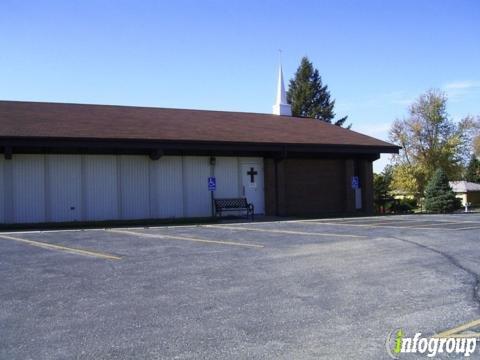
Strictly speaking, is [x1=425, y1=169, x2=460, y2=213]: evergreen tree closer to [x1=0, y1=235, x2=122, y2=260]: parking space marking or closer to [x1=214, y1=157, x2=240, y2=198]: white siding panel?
[x1=214, y1=157, x2=240, y2=198]: white siding panel

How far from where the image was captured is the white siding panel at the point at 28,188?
21125mm

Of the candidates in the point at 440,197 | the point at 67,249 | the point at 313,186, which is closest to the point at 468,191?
the point at 440,197

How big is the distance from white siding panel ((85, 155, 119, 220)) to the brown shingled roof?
1404mm

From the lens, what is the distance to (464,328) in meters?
6.09

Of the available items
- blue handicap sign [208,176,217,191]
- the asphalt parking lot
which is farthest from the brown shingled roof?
the asphalt parking lot

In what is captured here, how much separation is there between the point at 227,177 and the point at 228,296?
17285 millimetres

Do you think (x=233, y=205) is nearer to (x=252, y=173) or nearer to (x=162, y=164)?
(x=252, y=173)

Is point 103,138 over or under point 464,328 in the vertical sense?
over

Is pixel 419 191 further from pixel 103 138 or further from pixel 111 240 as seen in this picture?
pixel 111 240

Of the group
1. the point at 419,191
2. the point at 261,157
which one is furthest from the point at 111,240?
the point at 419,191

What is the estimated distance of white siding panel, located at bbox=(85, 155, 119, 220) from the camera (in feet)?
73.1

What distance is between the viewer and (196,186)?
24.1 m

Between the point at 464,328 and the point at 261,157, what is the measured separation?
19.6 m

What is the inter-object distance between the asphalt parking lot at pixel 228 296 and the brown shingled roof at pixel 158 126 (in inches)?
340
